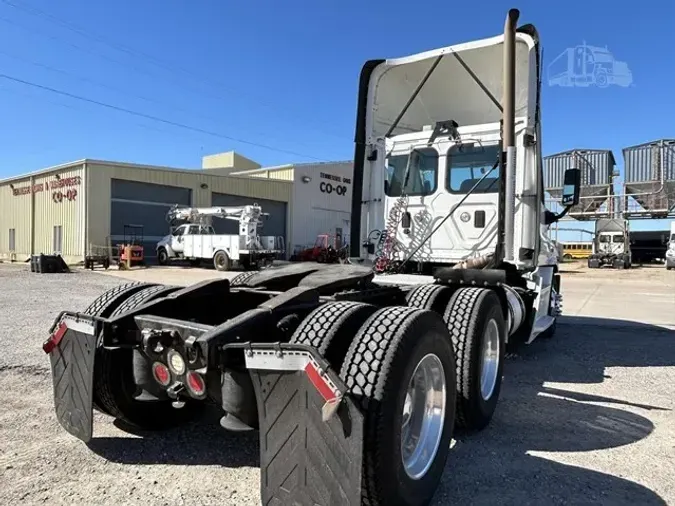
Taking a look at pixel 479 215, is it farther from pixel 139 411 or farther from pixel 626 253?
pixel 626 253

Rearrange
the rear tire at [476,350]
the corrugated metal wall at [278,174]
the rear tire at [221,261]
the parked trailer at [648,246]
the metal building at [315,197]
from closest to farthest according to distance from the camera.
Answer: the rear tire at [476,350] → the rear tire at [221,261] → the corrugated metal wall at [278,174] → the metal building at [315,197] → the parked trailer at [648,246]

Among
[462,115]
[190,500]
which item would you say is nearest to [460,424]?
[190,500]

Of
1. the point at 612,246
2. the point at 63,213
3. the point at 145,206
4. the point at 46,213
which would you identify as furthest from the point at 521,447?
the point at 612,246

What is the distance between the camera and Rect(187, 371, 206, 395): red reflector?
2.54 meters

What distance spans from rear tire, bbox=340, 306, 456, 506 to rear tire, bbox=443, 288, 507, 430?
0.73 m

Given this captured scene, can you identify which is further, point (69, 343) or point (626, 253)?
point (626, 253)

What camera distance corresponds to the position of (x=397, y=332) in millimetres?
2424

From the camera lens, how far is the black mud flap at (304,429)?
2045 millimetres

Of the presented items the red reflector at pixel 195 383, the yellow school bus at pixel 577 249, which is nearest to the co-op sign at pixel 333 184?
the yellow school bus at pixel 577 249

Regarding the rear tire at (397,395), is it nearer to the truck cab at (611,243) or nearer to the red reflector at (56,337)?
the red reflector at (56,337)

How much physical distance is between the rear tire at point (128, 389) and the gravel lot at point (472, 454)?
0.12 metres

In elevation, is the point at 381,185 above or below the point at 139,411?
above

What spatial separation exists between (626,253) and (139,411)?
35690mm

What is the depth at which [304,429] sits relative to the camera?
214 centimetres
